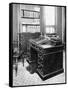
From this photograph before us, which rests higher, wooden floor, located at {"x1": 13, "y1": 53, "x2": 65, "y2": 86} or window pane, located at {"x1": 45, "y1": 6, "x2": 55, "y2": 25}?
window pane, located at {"x1": 45, "y1": 6, "x2": 55, "y2": 25}

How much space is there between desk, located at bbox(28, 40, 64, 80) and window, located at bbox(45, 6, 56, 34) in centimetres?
25

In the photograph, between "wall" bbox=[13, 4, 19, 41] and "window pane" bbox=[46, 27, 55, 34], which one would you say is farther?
"window pane" bbox=[46, 27, 55, 34]

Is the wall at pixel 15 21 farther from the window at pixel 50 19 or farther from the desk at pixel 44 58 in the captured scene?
the window at pixel 50 19

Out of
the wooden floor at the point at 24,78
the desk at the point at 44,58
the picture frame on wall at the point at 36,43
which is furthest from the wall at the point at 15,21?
the wooden floor at the point at 24,78

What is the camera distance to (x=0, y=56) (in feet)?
10.3

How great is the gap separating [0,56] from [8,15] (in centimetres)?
63

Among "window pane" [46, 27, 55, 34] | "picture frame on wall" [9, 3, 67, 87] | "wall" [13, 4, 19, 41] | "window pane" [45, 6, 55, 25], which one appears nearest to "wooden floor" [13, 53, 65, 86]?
"picture frame on wall" [9, 3, 67, 87]

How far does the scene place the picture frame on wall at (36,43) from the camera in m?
3.05

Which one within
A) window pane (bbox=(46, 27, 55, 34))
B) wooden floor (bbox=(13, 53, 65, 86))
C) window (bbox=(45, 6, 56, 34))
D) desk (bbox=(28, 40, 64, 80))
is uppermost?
window (bbox=(45, 6, 56, 34))

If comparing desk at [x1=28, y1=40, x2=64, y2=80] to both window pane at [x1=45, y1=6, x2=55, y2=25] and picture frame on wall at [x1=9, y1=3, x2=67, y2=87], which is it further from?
window pane at [x1=45, y1=6, x2=55, y2=25]

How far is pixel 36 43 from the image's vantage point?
10.2ft

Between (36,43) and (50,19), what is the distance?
17.2 inches

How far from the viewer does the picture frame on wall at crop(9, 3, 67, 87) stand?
10.0ft

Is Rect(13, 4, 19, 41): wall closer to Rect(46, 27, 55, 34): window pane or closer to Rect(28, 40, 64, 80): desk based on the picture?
Rect(28, 40, 64, 80): desk
